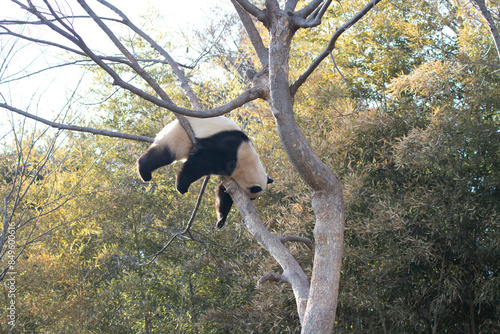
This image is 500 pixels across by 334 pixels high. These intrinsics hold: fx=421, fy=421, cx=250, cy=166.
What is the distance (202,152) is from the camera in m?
2.85

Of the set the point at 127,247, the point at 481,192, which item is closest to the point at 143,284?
the point at 127,247

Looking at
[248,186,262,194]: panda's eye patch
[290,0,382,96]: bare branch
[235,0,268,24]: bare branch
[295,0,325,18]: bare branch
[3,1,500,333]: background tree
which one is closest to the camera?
[290,0,382,96]: bare branch

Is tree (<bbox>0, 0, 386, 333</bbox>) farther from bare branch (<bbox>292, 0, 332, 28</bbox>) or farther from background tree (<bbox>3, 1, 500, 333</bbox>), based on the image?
background tree (<bbox>3, 1, 500, 333</bbox>)

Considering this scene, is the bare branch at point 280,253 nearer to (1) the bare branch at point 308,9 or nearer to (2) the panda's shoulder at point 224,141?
(2) the panda's shoulder at point 224,141

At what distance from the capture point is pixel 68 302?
3.48m

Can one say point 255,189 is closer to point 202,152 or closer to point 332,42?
point 202,152

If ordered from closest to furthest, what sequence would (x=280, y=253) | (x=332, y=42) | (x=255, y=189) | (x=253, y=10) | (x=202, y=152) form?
(x=332, y=42)
(x=253, y=10)
(x=280, y=253)
(x=202, y=152)
(x=255, y=189)

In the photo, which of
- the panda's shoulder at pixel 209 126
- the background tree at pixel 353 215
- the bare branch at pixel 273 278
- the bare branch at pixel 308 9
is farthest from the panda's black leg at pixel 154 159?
the bare branch at pixel 308 9

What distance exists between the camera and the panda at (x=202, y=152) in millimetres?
2854

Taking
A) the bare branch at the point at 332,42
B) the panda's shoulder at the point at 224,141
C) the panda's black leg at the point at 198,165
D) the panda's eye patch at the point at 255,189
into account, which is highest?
the panda's shoulder at the point at 224,141

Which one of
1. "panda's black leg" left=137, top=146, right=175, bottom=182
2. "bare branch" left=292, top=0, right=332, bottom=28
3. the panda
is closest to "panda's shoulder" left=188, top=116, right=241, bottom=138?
the panda

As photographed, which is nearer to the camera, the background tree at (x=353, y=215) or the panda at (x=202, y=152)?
the panda at (x=202, y=152)

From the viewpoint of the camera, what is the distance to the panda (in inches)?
112

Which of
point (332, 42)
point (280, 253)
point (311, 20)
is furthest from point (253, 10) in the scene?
point (280, 253)
